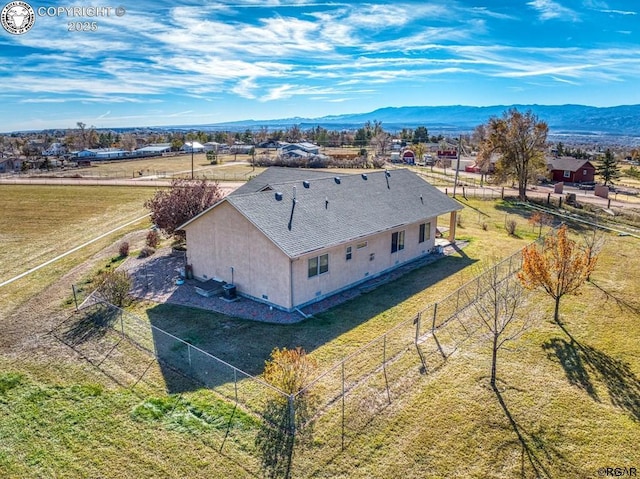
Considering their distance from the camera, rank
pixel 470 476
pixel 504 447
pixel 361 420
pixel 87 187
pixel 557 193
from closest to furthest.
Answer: pixel 470 476 < pixel 504 447 < pixel 361 420 < pixel 557 193 < pixel 87 187

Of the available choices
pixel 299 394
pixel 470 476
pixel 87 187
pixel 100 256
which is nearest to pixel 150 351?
pixel 299 394

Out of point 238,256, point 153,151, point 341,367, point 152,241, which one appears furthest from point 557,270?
point 153,151

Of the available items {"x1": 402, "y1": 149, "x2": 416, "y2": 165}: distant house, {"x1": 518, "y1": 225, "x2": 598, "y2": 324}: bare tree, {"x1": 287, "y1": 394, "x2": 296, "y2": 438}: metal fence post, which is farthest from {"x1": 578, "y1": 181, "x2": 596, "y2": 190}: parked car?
{"x1": 287, "y1": 394, "x2": 296, "y2": 438}: metal fence post

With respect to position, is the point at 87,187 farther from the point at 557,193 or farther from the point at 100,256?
the point at 557,193

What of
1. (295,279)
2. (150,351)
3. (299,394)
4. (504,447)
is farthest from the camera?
(295,279)

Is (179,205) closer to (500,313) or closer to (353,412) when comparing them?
(353,412)

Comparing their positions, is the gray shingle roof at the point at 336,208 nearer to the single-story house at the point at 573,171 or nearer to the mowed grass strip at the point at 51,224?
the mowed grass strip at the point at 51,224

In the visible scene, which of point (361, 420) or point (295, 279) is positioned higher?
point (295, 279)
